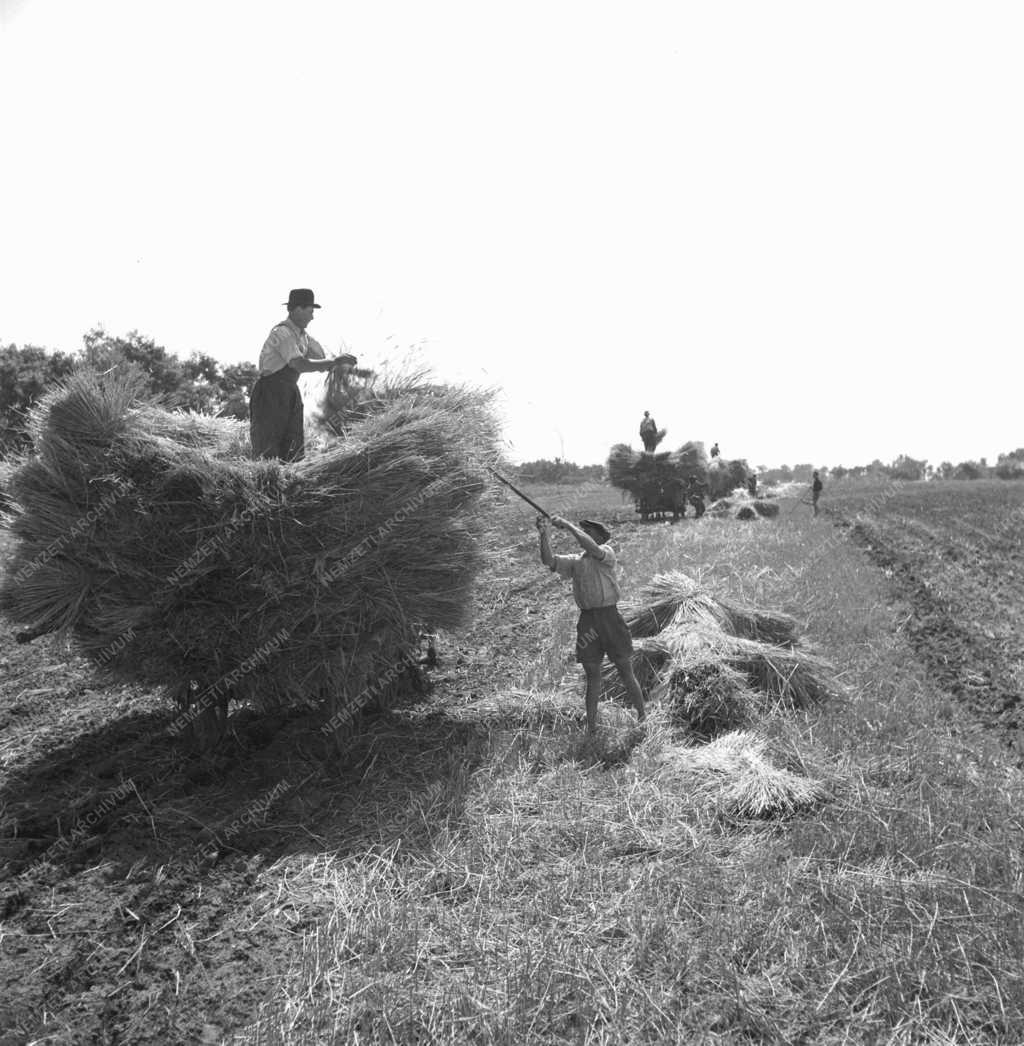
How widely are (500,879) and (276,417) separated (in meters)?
3.12

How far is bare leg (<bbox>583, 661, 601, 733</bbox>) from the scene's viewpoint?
5.30 metres

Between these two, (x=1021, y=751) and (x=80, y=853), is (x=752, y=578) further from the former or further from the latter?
(x=80, y=853)

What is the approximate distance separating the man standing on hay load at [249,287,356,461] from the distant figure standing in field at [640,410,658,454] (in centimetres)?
1739

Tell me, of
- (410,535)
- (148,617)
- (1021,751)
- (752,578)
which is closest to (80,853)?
(148,617)

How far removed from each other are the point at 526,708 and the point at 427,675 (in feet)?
3.91

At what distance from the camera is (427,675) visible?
21.4 feet

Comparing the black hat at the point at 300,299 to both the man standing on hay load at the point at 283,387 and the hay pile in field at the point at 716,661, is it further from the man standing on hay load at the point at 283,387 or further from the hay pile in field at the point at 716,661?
the hay pile in field at the point at 716,661

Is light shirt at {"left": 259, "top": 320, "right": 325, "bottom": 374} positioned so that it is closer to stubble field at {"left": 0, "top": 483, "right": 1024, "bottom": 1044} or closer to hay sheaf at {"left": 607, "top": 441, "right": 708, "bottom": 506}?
stubble field at {"left": 0, "top": 483, "right": 1024, "bottom": 1044}

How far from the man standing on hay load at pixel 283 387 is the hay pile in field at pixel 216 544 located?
0.34 meters

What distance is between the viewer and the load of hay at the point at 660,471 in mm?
21672

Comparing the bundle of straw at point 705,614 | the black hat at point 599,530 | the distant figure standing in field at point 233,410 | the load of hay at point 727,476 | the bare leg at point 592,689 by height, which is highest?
the load of hay at point 727,476

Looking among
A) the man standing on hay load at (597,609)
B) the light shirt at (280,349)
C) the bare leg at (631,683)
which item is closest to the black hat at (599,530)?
the man standing on hay load at (597,609)

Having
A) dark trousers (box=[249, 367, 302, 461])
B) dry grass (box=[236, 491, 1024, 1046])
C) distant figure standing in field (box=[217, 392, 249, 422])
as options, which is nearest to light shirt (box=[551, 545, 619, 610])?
dry grass (box=[236, 491, 1024, 1046])

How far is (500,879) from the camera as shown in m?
3.41
